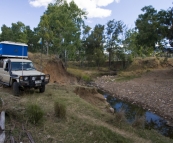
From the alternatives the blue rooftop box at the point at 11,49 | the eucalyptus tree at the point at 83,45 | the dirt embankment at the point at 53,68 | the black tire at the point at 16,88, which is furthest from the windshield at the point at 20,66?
the eucalyptus tree at the point at 83,45

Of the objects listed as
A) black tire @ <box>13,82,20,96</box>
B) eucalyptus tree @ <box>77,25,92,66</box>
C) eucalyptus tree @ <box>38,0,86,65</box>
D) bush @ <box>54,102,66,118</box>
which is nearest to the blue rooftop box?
black tire @ <box>13,82,20,96</box>

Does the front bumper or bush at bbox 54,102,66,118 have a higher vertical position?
the front bumper

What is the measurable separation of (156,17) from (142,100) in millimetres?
13068

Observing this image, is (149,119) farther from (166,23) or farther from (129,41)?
(129,41)

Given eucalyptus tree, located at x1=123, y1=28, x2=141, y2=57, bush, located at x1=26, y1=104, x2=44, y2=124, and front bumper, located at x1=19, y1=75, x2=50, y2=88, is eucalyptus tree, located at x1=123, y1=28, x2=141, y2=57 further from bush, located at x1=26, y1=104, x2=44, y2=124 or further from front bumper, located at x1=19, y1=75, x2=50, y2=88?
bush, located at x1=26, y1=104, x2=44, y2=124

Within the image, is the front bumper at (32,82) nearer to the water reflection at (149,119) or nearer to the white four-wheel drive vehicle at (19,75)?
the white four-wheel drive vehicle at (19,75)

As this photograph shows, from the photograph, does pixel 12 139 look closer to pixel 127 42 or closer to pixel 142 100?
pixel 142 100

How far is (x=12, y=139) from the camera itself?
431cm

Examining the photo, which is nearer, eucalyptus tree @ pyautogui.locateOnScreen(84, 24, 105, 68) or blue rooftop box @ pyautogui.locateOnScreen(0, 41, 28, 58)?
blue rooftop box @ pyautogui.locateOnScreen(0, 41, 28, 58)

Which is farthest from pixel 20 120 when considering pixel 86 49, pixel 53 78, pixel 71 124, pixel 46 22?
A: pixel 86 49

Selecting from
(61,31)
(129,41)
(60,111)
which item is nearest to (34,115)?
(60,111)

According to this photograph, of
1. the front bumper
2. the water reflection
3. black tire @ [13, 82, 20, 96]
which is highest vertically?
the front bumper

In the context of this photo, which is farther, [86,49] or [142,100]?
[86,49]

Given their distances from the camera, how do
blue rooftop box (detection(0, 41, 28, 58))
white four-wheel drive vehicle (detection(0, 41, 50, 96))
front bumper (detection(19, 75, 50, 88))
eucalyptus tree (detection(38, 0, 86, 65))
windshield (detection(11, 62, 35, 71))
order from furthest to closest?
1. eucalyptus tree (detection(38, 0, 86, 65))
2. blue rooftop box (detection(0, 41, 28, 58))
3. windshield (detection(11, 62, 35, 71))
4. white four-wheel drive vehicle (detection(0, 41, 50, 96))
5. front bumper (detection(19, 75, 50, 88))
